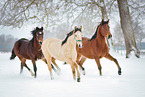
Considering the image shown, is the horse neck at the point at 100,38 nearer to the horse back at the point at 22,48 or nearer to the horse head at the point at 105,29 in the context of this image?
the horse head at the point at 105,29

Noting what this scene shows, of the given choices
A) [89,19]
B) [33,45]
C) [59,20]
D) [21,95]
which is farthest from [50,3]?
[21,95]

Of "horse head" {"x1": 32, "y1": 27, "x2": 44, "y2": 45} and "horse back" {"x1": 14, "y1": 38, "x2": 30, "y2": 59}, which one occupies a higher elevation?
"horse head" {"x1": 32, "y1": 27, "x2": 44, "y2": 45}

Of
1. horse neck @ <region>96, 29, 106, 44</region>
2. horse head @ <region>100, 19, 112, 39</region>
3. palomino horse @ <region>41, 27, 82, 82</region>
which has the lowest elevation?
→ palomino horse @ <region>41, 27, 82, 82</region>

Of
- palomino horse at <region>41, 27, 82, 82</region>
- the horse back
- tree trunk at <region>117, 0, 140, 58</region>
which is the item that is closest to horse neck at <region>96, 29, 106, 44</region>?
palomino horse at <region>41, 27, 82, 82</region>

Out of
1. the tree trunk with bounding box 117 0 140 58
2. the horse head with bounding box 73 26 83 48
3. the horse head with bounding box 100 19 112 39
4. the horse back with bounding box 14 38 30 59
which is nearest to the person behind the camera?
the horse head with bounding box 73 26 83 48

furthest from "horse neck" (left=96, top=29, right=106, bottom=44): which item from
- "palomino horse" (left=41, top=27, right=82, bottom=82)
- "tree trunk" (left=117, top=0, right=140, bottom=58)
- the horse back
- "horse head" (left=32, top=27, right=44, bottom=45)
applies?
"tree trunk" (left=117, top=0, right=140, bottom=58)

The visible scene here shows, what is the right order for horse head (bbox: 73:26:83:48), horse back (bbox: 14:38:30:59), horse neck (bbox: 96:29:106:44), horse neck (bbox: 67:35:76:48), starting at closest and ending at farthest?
horse head (bbox: 73:26:83:48) < horse neck (bbox: 67:35:76:48) < horse neck (bbox: 96:29:106:44) < horse back (bbox: 14:38:30:59)

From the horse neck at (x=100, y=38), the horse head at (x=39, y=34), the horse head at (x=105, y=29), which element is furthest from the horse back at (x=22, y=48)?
the horse head at (x=105, y=29)

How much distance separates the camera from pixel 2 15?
38.0 feet

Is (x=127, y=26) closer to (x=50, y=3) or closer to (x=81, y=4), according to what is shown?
(x=81, y=4)

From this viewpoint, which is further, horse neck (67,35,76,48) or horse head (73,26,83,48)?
→ horse neck (67,35,76,48)

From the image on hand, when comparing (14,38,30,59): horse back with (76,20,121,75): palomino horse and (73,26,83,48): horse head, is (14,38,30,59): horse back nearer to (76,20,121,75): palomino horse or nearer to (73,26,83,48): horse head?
(76,20,121,75): palomino horse

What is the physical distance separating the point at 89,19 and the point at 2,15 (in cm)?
710

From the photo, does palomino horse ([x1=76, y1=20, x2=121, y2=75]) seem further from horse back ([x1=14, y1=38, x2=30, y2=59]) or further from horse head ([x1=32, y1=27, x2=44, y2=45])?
horse back ([x1=14, y1=38, x2=30, y2=59])
